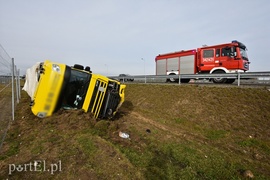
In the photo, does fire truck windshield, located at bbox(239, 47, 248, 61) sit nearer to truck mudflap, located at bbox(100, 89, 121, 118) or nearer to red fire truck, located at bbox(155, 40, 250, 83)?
red fire truck, located at bbox(155, 40, 250, 83)

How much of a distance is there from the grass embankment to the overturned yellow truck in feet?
1.24

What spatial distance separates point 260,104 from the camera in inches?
280

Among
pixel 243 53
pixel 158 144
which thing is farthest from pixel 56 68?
pixel 243 53

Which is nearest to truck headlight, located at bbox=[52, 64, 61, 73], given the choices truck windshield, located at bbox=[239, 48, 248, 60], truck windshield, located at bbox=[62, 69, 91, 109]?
truck windshield, located at bbox=[62, 69, 91, 109]

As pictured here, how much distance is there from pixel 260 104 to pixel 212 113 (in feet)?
6.26

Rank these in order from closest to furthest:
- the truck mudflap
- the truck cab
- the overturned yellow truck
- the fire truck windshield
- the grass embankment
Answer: the grass embankment → the overturned yellow truck → the truck mudflap → the truck cab → the fire truck windshield

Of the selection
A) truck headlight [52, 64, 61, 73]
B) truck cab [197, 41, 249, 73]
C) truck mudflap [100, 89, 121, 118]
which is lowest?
truck mudflap [100, 89, 121, 118]

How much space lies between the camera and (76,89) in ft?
19.3

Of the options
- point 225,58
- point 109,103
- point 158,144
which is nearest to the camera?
point 158,144

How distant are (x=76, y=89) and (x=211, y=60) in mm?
10537

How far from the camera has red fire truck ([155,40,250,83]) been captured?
37.4ft

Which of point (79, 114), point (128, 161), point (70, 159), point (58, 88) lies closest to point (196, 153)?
point (128, 161)

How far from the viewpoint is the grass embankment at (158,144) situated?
11.7 feet

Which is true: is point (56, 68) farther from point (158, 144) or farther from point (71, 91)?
point (158, 144)
